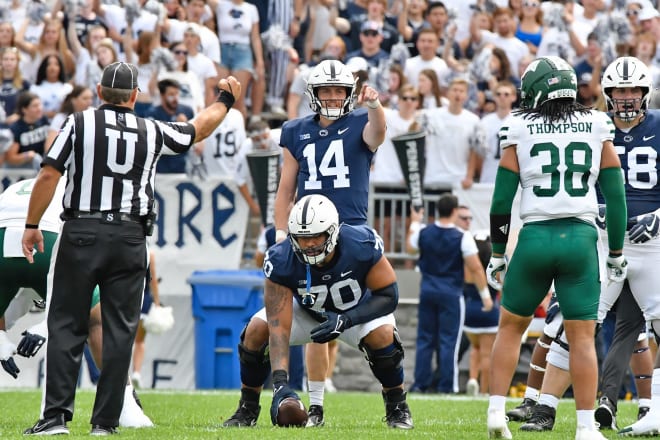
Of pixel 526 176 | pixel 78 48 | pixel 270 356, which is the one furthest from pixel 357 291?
pixel 78 48

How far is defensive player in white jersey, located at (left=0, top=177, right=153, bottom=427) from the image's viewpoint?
832cm

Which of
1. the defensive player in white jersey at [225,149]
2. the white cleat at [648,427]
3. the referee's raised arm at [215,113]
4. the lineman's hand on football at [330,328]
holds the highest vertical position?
the referee's raised arm at [215,113]

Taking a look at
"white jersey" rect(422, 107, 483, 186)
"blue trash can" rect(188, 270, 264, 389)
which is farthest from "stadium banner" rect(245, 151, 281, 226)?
"white jersey" rect(422, 107, 483, 186)

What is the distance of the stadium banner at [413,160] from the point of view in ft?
49.1

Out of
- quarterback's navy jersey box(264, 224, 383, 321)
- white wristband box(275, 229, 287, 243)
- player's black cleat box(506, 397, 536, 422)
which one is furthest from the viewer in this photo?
white wristband box(275, 229, 287, 243)

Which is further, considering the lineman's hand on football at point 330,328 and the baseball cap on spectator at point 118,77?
the lineman's hand on football at point 330,328

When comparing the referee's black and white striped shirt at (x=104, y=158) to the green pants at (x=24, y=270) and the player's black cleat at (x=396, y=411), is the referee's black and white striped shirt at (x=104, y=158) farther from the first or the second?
the player's black cleat at (x=396, y=411)

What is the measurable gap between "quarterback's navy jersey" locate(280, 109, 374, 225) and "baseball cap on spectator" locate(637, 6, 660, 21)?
1000 cm

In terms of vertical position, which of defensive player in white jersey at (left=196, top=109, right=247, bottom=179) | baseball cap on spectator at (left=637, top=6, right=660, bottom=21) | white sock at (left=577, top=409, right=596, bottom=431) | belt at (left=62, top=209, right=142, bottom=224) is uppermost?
baseball cap on spectator at (left=637, top=6, right=660, bottom=21)

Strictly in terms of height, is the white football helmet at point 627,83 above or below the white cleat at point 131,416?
above

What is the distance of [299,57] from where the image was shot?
18.1 m

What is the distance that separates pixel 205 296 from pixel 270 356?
22.1 ft

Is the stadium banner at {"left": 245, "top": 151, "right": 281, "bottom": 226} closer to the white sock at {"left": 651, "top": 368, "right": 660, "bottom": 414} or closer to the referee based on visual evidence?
the referee

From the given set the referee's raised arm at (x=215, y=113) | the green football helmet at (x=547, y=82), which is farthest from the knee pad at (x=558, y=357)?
the referee's raised arm at (x=215, y=113)
